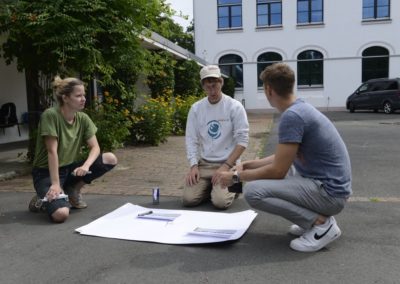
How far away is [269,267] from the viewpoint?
361 centimetres

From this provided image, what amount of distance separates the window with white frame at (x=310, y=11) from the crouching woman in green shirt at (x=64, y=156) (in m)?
28.4

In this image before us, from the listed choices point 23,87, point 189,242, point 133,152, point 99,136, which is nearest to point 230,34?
point 23,87

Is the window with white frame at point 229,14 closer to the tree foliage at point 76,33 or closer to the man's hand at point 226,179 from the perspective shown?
the tree foliage at point 76,33

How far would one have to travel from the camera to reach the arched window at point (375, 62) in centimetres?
3067

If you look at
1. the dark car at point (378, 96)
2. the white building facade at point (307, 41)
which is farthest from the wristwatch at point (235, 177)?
the white building facade at point (307, 41)

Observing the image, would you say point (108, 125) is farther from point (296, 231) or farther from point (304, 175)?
point (304, 175)

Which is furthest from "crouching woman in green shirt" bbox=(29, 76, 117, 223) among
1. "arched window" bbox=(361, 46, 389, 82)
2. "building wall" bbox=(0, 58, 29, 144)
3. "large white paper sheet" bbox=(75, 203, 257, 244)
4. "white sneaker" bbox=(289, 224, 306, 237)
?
"arched window" bbox=(361, 46, 389, 82)

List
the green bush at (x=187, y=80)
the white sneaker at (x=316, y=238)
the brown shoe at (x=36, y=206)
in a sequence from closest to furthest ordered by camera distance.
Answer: the white sneaker at (x=316, y=238) → the brown shoe at (x=36, y=206) → the green bush at (x=187, y=80)

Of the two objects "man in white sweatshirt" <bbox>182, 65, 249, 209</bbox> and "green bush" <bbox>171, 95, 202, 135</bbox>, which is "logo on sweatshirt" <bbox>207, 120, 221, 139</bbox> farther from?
"green bush" <bbox>171, 95, 202, 135</bbox>

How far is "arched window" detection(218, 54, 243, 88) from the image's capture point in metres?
32.5

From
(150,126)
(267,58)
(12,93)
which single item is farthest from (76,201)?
(267,58)

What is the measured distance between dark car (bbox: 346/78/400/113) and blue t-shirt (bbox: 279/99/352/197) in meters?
22.2

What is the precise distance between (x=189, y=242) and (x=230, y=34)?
1154 inches

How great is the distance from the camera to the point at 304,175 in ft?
13.3
